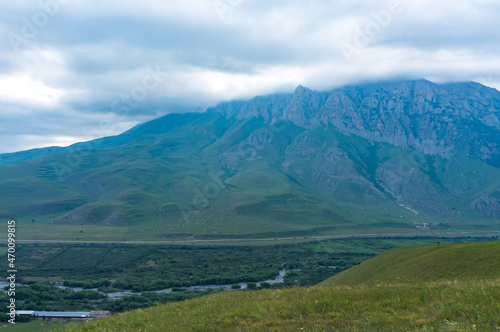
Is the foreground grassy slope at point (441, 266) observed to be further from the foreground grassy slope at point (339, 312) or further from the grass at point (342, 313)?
the grass at point (342, 313)

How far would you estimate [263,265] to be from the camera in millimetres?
123812

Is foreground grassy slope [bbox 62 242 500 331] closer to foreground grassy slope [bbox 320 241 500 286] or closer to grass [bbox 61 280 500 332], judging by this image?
grass [bbox 61 280 500 332]

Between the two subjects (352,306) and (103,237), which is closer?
(352,306)

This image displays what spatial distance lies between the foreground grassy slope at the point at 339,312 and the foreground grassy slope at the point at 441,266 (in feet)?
38.8

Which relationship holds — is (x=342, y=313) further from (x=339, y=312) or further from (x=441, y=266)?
(x=441, y=266)

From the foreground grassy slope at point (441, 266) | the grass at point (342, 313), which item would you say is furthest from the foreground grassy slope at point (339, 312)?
the foreground grassy slope at point (441, 266)

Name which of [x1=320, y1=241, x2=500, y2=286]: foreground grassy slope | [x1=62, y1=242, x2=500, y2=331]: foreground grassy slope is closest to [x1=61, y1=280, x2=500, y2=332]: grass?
[x1=62, y1=242, x2=500, y2=331]: foreground grassy slope

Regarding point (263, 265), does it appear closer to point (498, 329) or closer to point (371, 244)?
point (371, 244)

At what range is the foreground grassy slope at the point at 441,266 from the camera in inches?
1194

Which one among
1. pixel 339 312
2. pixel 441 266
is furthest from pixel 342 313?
pixel 441 266

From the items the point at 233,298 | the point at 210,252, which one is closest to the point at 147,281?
the point at 210,252

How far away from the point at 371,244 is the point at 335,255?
3956cm

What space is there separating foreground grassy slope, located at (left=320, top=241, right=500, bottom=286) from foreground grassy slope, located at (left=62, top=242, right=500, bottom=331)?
11.8 m

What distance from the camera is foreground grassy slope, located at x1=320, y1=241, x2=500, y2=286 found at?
30328 millimetres
